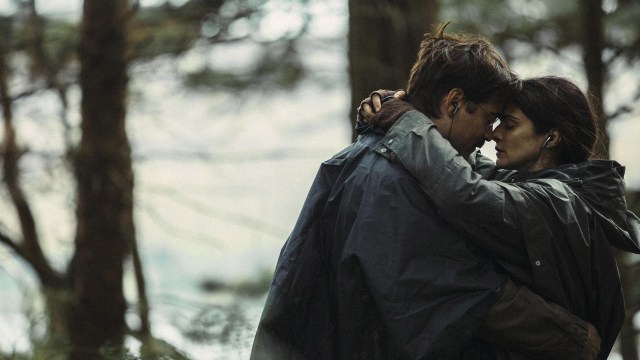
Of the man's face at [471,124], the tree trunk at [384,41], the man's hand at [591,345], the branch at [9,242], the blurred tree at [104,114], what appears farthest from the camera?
the branch at [9,242]

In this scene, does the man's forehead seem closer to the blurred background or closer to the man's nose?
the man's nose

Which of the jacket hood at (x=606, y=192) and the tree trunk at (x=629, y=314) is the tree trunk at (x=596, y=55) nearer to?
the tree trunk at (x=629, y=314)

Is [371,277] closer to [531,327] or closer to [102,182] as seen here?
[531,327]

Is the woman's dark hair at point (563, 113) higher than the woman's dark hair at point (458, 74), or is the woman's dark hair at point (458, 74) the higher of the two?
the woman's dark hair at point (458, 74)

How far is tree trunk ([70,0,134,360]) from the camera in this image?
6.74 metres

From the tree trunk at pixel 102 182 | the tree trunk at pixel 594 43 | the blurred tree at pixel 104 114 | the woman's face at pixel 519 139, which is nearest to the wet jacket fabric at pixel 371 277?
the woman's face at pixel 519 139

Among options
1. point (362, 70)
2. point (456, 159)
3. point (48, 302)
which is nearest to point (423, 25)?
point (362, 70)

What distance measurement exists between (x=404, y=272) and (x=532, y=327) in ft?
1.35

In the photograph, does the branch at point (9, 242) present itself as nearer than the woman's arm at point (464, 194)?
No

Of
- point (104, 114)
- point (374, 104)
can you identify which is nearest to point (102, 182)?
point (104, 114)

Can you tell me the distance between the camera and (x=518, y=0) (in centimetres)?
784

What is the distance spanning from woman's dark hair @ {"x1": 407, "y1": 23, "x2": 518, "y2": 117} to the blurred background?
5.88ft

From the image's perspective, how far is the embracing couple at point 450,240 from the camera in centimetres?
264

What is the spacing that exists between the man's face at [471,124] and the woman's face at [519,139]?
7cm
